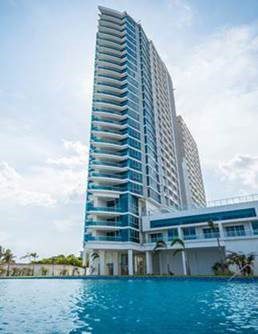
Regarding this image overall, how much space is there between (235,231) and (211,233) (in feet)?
10.3

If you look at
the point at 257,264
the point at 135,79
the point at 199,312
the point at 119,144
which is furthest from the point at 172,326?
the point at 135,79

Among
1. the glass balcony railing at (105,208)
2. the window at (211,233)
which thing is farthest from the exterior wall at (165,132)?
the window at (211,233)

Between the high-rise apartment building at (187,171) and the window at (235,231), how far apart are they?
100ft

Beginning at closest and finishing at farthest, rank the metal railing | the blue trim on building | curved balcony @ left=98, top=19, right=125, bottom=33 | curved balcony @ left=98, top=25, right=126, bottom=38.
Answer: the metal railing → the blue trim on building → curved balcony @ left=98, top=25, right=126, bottom=38 → curved balcony @ left=98, top=19, right=125, bottom=33

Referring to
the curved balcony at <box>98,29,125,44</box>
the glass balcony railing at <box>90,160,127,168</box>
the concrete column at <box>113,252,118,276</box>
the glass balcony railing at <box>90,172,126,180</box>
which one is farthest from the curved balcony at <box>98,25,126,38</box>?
the concrete column at <box>113,252,118,276</box>

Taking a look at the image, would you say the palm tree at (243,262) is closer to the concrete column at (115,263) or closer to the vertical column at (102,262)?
the concrete column at (115,263)

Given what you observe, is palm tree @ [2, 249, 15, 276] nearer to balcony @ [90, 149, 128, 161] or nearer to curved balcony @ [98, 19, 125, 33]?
balcony @ [90, 149, 128, 161]

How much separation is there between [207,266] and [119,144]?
2373 centimetres

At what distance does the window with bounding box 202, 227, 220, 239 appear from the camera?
35469 millimetres

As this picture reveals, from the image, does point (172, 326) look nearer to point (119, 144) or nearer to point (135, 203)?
point (135, 203)

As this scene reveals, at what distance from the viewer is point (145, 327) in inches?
292

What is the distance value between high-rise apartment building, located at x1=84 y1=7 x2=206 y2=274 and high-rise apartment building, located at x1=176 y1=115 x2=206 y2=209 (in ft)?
18.1

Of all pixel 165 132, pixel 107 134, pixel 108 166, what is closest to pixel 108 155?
pixel 108 166

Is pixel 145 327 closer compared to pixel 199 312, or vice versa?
pixel 145 327
